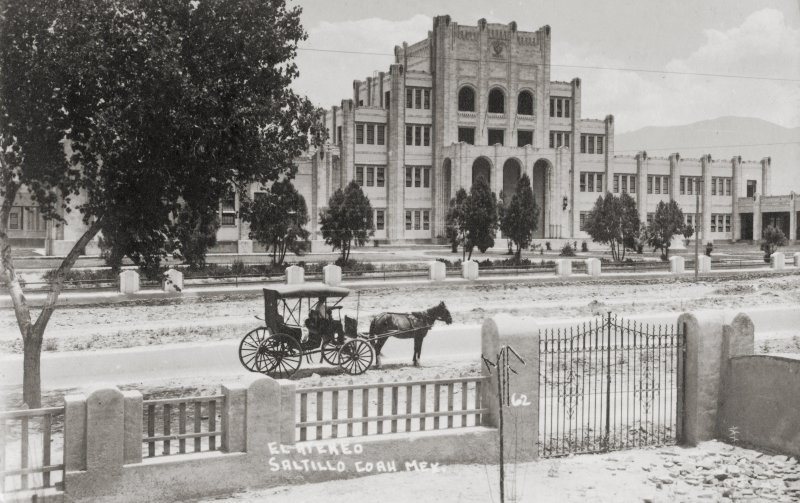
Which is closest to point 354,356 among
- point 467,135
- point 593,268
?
point 593,268

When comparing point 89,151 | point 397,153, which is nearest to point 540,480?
point 89,151

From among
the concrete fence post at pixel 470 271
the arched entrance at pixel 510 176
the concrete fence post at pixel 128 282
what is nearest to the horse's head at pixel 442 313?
the concrete fence post at pixel 128 282

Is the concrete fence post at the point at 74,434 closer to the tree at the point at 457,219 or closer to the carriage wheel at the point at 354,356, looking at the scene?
the carriage wheel at the point at 354,356

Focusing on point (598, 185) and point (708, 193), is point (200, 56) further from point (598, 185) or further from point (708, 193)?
point (708, 193)

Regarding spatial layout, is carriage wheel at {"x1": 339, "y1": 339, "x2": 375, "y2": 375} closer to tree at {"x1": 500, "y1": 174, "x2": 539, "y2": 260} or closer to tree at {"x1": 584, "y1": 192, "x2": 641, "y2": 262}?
tree at {"x1": 500, "y1": 174, "x2": 539, "y2": 260}

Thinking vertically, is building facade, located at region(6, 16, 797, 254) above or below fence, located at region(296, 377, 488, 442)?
above

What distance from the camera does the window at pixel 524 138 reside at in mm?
60250

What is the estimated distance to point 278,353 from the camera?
14195mm

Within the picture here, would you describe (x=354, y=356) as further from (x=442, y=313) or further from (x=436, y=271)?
(x=436, y=271)

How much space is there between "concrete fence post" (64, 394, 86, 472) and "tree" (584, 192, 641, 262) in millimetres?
38436

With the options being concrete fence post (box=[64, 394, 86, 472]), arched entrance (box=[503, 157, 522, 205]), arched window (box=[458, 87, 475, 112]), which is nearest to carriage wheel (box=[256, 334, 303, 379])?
concrete fence post (box=[64, 394, 86, 472])

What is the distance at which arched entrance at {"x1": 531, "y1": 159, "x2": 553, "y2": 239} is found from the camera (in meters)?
60.2

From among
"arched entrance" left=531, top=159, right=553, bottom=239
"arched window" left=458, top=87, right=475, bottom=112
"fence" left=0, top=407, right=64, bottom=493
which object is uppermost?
"arched window" left=458, top=87, right=475, bottom=112

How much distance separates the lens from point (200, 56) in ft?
36.9
